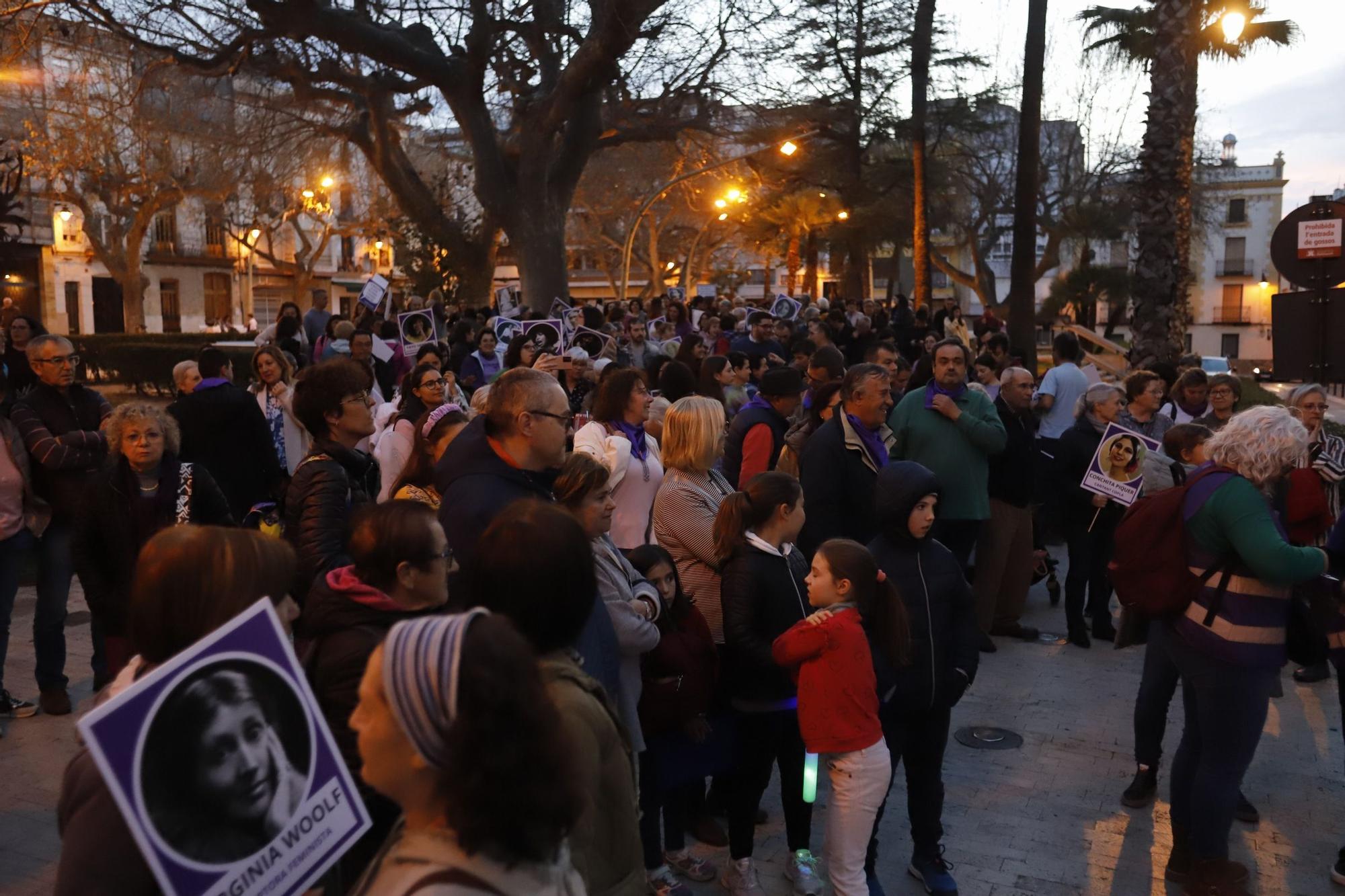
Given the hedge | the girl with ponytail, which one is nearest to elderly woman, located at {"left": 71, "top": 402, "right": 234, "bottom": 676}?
the girl with ponytail

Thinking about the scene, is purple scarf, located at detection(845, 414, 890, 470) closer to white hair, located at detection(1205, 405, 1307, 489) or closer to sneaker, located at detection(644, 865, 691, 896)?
white hair, located at detection(1205, 405, 1307, 489)

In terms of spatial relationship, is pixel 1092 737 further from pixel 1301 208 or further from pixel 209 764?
pixel 209 764

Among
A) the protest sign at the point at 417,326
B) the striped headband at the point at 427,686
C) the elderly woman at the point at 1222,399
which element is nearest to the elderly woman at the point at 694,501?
the striped headband at the point at 427,686

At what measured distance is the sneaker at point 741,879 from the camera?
418 centimetres

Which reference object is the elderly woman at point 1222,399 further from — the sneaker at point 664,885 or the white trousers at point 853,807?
the sneaker at point 664,885

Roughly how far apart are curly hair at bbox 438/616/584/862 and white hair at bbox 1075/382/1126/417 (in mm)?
6545

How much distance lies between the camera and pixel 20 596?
8477 millimetres

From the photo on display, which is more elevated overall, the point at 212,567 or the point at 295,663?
the point at 212,567

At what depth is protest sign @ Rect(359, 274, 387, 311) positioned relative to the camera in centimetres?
1235

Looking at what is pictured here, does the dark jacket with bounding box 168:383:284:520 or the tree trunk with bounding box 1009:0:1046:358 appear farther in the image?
the tree trunk with bounding box 1009:0:1046:358

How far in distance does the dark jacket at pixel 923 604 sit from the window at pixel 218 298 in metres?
58.3

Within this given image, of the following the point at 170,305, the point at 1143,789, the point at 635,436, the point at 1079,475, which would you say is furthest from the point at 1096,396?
the point at 170,305

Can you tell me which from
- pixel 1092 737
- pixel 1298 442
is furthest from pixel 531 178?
pixel 1298 442

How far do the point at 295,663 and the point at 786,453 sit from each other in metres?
4.53
